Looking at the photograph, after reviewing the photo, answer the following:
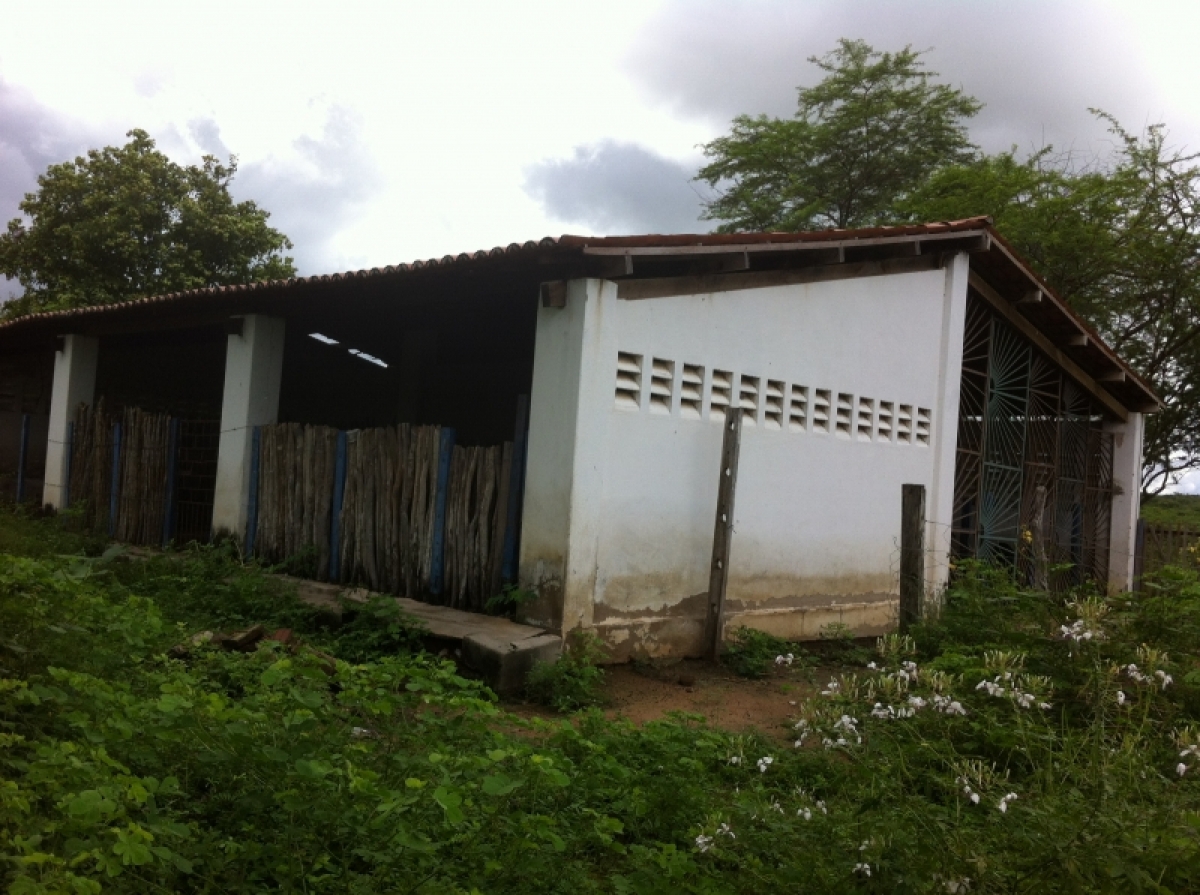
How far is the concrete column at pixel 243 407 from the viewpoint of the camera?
31.8 feet

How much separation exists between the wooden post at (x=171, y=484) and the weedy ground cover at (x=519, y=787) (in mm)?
6089

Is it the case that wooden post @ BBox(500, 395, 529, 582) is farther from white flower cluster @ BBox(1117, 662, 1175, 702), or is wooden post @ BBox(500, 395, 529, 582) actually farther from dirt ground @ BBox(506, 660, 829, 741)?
white flower cluster @ BBox(1117, 662, 1175, 702)

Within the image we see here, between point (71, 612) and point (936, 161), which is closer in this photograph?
point (71, 612)

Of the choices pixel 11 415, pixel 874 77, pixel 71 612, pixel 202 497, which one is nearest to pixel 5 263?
pixel 11 415

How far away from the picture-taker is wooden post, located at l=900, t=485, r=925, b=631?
7.68 m

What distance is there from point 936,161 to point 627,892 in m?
22.1

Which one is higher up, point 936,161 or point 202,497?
point 936,161

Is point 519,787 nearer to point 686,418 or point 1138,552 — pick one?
point 686,418

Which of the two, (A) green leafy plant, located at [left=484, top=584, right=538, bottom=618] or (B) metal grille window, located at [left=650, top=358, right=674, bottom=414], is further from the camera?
(B) metal grille window, located at [left=650, top=358, right=674, bottom=414]

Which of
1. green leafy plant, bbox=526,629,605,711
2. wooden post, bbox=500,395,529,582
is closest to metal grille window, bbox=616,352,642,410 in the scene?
wooden post, bbox=500,395,529,582

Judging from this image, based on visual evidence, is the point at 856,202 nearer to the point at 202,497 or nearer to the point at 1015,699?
the point at 202,497

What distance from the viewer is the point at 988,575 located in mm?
7418

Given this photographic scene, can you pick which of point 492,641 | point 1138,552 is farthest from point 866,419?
point 1138,552

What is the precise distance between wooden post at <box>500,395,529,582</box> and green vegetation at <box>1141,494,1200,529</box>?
71.3 ft
